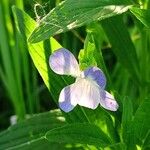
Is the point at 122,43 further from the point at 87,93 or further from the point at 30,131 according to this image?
the point at 87,93

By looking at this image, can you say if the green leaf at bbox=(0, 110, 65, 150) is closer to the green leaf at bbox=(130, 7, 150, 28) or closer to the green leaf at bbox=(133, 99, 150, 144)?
the green leaf at bbox=(133, 99, 150, 144)

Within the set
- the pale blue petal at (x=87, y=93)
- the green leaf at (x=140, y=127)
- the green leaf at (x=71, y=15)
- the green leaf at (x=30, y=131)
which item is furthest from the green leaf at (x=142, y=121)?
the green leaf at (x=30, y=131)

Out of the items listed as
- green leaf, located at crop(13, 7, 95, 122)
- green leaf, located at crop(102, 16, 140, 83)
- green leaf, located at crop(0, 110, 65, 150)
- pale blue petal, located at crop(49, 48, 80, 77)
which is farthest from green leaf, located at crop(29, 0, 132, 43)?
green leaf, located at crop(0, 110, 65, 150)

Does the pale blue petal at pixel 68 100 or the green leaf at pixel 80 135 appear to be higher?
the pale blue petal at pixel 68 100

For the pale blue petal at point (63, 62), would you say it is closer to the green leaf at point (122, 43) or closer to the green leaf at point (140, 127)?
the green leaf at point (140, 127)

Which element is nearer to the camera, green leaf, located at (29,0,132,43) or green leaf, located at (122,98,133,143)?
green leaf, located at (29,0,132,43)

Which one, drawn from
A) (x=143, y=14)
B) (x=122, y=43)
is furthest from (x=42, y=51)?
(x=122, y=43)

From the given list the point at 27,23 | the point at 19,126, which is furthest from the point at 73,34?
the point at 27,23
